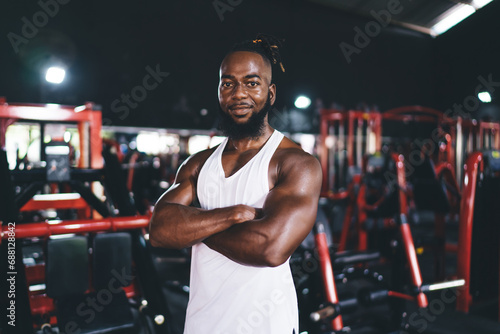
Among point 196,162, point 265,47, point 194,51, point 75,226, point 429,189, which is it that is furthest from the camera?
point 194,51

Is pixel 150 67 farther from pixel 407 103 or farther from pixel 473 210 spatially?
pixel 407 103

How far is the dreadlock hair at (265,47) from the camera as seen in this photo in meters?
1.14

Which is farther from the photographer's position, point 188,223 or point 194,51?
point 194,51

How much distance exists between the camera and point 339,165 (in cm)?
717

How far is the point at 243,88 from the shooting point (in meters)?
1.09

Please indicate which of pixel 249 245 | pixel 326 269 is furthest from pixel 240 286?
pixel 326 269

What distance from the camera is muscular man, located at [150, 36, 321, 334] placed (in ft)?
3.17

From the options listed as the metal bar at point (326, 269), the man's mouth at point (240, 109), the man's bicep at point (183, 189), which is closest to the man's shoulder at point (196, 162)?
the man's bicep at point (183, 189)

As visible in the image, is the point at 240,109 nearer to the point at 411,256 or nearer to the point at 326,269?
the point at 326,269

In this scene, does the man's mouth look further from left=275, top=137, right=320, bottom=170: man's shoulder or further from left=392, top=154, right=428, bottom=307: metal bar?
left=392, top=154, right=428, bottom=307: metal bar

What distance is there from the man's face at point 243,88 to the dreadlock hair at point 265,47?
0.03 metres

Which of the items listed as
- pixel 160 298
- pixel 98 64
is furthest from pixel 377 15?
pixel 160 298

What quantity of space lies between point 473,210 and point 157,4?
604 cm

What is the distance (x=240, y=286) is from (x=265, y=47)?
2.38 ft
